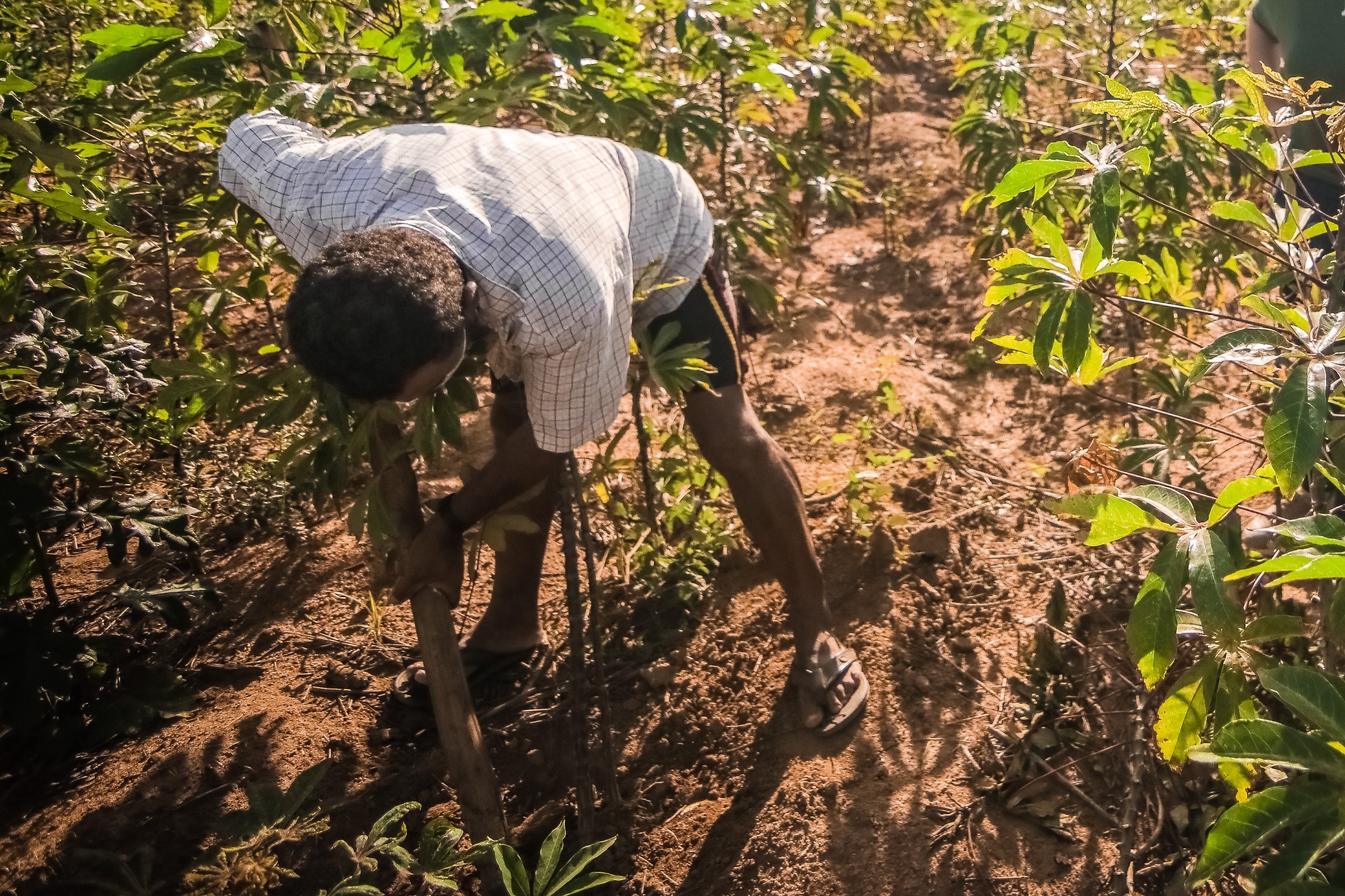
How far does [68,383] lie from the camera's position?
6.33 feet

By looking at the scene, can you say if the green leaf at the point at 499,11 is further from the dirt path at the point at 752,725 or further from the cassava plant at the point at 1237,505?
the dirt path at the point at 752,725

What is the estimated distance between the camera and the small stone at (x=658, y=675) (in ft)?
7.68

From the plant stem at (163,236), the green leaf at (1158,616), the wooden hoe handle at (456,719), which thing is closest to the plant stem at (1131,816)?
the green leaf at (1158,616)

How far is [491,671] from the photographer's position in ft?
7.81

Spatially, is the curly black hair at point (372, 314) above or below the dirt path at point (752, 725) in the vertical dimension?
above

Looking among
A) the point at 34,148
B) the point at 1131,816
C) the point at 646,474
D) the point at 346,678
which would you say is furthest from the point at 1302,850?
the point at 34,148

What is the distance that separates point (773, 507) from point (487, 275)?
876mm

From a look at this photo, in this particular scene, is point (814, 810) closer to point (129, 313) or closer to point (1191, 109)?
point (1191, 109)

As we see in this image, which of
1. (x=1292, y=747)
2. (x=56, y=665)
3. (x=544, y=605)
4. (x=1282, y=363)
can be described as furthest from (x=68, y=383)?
(x=1282, y=363)

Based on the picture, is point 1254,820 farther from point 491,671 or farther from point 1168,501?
point 491,671

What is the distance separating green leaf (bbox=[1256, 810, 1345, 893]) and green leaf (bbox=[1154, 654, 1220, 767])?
28 centimetres

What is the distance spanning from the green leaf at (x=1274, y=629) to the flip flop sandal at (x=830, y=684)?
994 millimetres

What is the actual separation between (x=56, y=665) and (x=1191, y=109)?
2.20 meters

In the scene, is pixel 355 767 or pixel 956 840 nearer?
pixel 956 840
